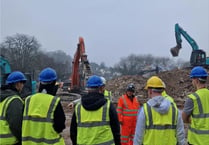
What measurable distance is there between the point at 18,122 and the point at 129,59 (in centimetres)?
6981

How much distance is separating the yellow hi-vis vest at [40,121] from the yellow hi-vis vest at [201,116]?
Result: 1882 mm

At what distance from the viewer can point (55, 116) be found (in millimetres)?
3900

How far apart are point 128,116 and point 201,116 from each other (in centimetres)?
324

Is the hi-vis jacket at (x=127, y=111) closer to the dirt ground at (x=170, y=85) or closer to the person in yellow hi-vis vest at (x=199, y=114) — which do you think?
the person in yellow hi-vis vest at (x=199, y=114)

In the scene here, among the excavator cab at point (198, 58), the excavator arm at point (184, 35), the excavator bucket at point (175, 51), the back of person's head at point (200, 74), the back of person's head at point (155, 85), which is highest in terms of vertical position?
the excavator arm at point (184, 35)

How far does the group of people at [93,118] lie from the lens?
3811mm

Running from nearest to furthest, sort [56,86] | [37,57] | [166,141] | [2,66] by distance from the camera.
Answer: [166,141] < [56,86] < [2,66] < [37,57]

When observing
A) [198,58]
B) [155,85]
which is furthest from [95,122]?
[198,58]

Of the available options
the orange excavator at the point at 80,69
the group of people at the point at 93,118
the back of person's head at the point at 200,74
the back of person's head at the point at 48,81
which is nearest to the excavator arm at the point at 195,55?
the orange excavator at the point at 80,69

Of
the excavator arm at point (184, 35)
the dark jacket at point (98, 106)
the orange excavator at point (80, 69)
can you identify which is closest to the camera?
the dark jacket at point (98, 106)

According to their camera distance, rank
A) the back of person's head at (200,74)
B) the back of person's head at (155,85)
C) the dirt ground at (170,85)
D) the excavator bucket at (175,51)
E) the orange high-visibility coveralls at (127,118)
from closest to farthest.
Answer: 1. the back of person's head at (155,85)
2. the back of person's head at (200,74)
3. the orange high-visibility coveralls at (127,118)
4. the dirt ground at (170,85)
5. the excavator bucket at (175,51)

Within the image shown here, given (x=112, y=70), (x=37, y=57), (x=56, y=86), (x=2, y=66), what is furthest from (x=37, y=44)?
(x=56, y=86)

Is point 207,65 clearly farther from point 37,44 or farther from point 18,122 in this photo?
point 37,44

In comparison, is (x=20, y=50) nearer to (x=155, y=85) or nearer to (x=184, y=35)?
(x=184, y=35)
